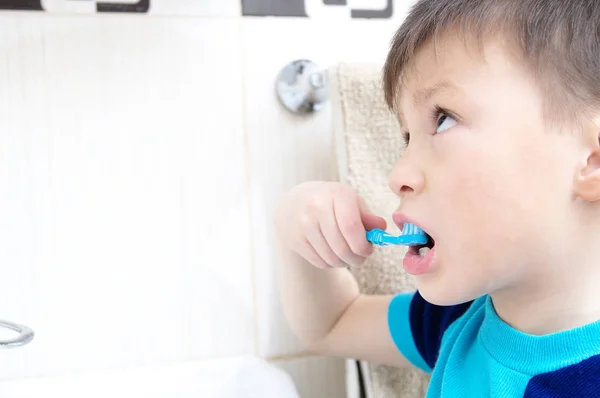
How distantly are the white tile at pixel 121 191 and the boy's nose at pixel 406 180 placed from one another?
30 centimetres

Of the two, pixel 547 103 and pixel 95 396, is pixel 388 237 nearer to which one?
pixel 547 103

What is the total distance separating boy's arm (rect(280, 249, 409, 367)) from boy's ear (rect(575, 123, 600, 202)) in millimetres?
299

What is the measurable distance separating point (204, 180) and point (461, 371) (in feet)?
1.24

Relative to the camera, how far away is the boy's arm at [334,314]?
669 mm

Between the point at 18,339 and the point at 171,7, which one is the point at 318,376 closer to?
the point at 18,339

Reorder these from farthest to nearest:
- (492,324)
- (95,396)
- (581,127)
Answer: (95,396)
(492,324)
(581,127)

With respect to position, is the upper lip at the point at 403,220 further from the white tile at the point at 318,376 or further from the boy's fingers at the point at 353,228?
the white tile at the point at 318,376

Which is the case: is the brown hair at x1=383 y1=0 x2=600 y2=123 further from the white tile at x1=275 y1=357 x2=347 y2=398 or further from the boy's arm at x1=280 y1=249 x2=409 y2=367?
the white tile at x1=275 y1=357 x2=347 y2=398

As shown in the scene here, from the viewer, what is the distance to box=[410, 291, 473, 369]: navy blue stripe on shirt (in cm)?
63

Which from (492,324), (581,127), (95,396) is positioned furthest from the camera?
(95,396)

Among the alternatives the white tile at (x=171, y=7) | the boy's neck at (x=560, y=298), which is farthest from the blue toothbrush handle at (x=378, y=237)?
the white tile at (x=171, y=7)

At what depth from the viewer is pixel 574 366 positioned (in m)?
0.45

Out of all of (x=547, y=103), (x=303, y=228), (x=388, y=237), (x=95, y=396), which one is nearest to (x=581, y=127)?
(x=547, y=103)

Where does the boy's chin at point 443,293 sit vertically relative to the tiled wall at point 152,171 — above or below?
below
